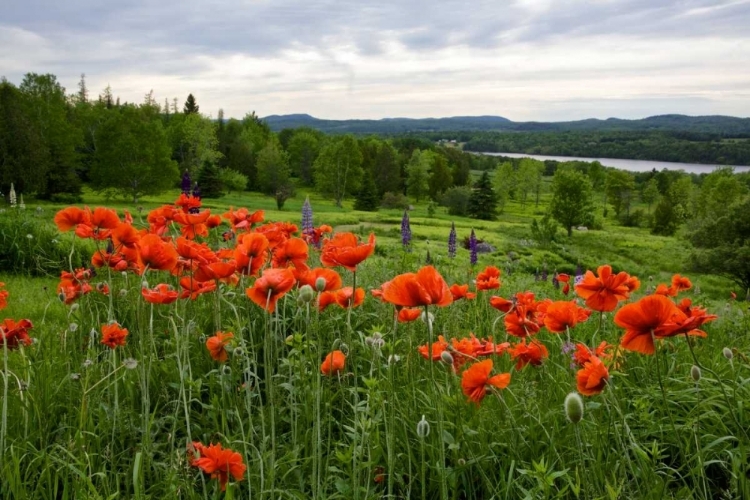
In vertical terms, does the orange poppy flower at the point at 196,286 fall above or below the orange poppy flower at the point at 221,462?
above

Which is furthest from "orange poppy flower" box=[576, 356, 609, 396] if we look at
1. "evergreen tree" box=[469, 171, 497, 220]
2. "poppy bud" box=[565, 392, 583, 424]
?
"evergreen tree" box=[469, 171, 497, 220]

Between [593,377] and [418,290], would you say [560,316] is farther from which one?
[418,290]

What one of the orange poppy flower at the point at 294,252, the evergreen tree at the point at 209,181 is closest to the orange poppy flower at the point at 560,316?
the orange poppy flower at the point at 294,252

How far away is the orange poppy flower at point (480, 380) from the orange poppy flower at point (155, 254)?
110cm

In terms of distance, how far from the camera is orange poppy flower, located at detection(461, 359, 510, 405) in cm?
163

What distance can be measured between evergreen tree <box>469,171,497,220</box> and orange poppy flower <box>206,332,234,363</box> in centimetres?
5386

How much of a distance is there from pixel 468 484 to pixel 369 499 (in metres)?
0.42

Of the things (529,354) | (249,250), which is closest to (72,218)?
(249,250)

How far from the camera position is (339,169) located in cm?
5359

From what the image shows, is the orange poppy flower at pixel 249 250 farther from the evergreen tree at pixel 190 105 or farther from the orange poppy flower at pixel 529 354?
the evergreen tree at pixel 190 105

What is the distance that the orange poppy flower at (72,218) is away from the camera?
2438 mm

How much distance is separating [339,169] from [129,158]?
2156 centimetres

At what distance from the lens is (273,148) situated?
5644 cm

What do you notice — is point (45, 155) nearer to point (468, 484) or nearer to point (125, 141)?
point (125, 141)
